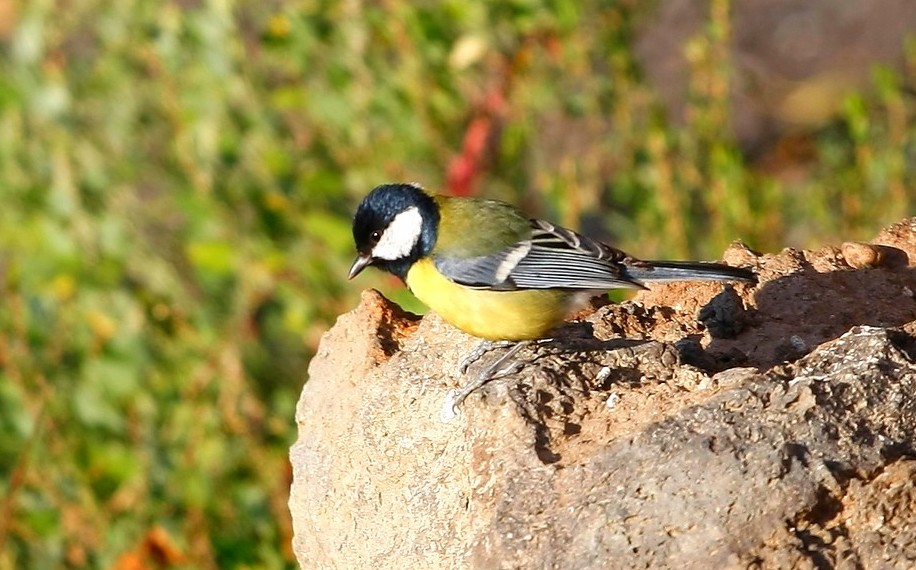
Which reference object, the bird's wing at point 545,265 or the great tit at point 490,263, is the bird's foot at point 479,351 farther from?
the bird's wing at point 545,265

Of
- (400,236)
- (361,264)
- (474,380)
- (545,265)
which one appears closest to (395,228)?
(400,236)

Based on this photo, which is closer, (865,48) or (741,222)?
(741,222)

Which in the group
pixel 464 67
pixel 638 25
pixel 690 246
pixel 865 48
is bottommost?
pixel 690 246

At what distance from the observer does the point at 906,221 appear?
3869 mm

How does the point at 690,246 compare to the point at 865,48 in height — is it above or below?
below

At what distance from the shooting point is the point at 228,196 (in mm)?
4977

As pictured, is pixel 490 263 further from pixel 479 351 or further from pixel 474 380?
pixel 474 380

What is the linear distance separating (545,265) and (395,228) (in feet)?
1.52

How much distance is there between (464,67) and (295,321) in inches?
46.9

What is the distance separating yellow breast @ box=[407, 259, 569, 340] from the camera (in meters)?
3.48

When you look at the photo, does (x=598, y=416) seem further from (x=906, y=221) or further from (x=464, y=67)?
(x=464, y=67)

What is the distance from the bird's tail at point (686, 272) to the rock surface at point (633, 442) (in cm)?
7

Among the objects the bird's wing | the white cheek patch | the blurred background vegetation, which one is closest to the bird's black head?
the white cheek patch

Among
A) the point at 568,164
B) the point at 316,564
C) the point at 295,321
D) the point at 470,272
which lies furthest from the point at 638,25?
the point at 316,564
